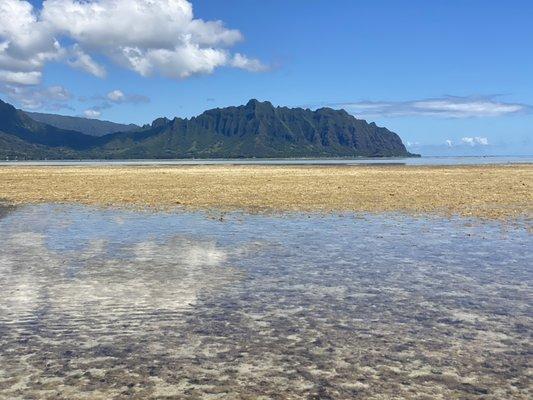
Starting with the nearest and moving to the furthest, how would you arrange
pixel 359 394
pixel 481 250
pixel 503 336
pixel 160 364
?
1. pixel 359 394
2. pixel 160 364
3. pixel 503 336
4. pixel 481 250

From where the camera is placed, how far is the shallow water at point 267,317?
8219 mm

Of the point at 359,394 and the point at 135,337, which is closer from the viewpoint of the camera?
the point at 359,394

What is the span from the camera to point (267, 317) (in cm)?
1159

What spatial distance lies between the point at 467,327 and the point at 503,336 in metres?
0.76

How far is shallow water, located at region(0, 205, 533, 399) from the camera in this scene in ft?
27.0

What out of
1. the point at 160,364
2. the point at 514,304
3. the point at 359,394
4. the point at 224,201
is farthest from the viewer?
the point at 224,201

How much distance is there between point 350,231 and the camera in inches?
955

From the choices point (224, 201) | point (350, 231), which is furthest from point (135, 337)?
point (224, 201)

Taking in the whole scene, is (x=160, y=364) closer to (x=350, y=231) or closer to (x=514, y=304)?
(x=514, y=304)

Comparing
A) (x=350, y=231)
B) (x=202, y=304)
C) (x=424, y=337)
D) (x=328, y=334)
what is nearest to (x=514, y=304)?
(x=424, y=337)

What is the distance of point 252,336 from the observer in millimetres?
10352

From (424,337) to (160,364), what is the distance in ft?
16.5

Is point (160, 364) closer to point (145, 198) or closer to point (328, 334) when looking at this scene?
point (328, 334)

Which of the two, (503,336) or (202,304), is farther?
(202,304)
